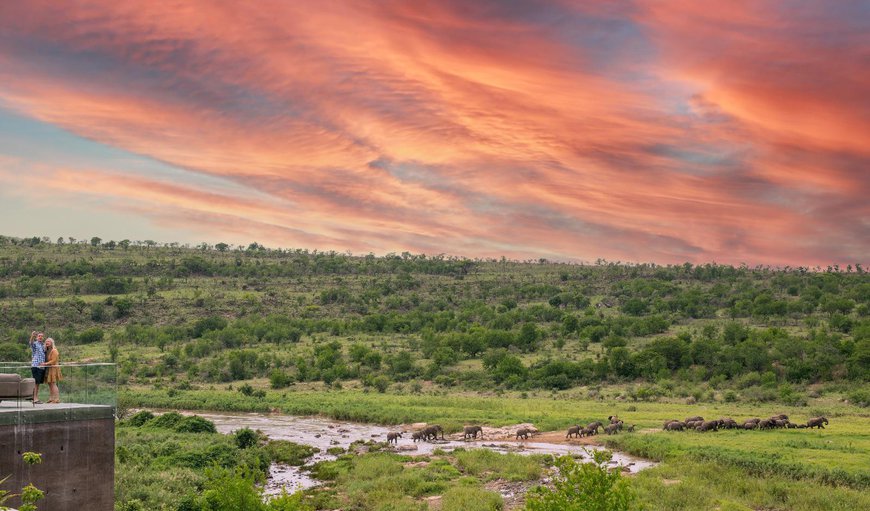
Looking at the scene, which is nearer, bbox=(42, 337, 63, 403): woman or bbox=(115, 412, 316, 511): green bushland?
bbox=(42, 337, 63, 403): woman

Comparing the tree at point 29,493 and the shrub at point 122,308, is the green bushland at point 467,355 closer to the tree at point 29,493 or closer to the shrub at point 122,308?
the shrub at point 122,308

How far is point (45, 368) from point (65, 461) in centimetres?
344

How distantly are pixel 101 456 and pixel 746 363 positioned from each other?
68.8 m

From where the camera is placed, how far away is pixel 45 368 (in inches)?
983

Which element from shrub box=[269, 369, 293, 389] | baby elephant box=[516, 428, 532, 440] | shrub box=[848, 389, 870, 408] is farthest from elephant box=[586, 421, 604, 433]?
shrub box=[269, 369, 293, 389]

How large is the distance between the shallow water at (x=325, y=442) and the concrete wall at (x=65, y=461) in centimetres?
1189

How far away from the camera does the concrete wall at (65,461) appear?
22.0 m

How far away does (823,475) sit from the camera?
3441cm

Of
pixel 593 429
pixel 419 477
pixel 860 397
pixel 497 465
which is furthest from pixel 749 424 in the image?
pixel 419 477

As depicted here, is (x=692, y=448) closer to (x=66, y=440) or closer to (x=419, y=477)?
(x=419, y=477)

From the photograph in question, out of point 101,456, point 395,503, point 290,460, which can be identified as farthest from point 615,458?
point 101,456

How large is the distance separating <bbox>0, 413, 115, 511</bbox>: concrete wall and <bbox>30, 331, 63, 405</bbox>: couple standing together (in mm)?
1723

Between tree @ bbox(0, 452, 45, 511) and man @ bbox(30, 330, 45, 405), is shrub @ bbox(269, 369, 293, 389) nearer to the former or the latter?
man @ bbox(30, 330, 45, 405)

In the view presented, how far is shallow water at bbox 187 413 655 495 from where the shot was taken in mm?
41969
